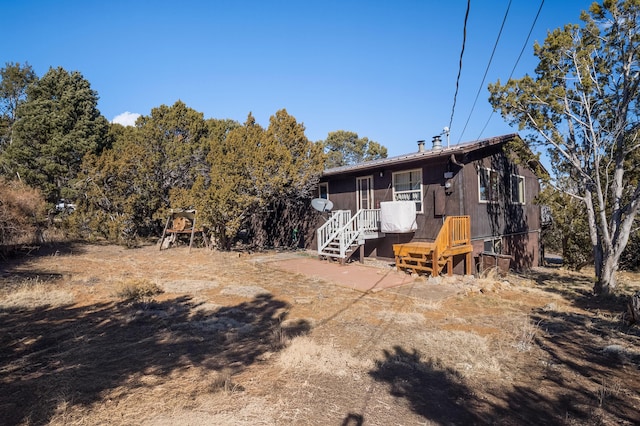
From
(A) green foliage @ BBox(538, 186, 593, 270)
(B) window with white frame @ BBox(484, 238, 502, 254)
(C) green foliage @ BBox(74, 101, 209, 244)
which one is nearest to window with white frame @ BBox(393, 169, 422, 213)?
(B) window with white frame @ BBox(484, 238, 502, 254)

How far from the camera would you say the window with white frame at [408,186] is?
36.9ft

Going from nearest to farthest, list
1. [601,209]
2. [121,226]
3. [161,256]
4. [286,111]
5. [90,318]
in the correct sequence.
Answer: [90,318], [601,209], [161,256], [286,111], [121,226]

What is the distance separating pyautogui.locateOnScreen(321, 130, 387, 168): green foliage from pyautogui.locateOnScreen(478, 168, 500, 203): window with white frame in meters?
29.4

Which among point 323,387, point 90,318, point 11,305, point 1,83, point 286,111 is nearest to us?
point 323,387

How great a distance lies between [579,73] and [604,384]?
8445mm

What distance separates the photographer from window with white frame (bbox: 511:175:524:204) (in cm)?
1357

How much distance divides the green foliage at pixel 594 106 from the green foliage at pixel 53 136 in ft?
59.2

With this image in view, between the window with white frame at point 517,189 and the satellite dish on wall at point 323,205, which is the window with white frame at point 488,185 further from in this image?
the satellite dish on wall at point 323,205

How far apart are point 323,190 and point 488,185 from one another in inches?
254

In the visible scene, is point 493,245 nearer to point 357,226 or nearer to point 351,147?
point 357,226

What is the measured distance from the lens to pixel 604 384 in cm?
346

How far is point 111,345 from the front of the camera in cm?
432

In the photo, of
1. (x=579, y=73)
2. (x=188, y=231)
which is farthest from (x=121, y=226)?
(x=579, y=73)

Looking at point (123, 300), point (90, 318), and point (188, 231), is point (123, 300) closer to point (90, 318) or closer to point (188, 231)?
point (90, 318)
